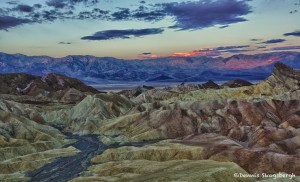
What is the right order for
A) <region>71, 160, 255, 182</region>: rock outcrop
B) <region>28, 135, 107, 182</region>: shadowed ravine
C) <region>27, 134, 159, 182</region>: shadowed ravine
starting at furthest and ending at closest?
<region>28, 135, 107, 182</region>: shadowed ravine → <region>27, 134, 159, 182</region>: shadowed ravine → <region>71, 160, 255, 182</region>: rock outcrop

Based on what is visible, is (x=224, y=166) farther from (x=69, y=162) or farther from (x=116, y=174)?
(x=69, y=162)

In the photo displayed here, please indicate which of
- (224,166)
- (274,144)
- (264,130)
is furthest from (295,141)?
(224,166)

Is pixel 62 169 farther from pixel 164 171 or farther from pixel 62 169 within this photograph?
pixel 164 171

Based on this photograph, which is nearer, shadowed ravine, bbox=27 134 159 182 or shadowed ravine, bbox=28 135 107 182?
shadowed ravine, bbox=27 134 159 182

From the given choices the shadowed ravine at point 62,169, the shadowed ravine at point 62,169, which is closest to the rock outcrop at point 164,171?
the shadowed ravine at point 62,169

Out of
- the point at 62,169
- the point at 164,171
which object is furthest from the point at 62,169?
the point at 164,171

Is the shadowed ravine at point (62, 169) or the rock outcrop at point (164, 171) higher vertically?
the rock outcrop at point (164, 171)

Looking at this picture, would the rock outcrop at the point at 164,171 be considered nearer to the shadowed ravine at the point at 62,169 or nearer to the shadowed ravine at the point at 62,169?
the shadowed ravine at the point at 62,169

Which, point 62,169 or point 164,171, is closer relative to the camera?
point 164,171

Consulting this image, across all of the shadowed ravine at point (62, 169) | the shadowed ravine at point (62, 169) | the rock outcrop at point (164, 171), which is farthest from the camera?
the shadowed ravine at point (62, 169)

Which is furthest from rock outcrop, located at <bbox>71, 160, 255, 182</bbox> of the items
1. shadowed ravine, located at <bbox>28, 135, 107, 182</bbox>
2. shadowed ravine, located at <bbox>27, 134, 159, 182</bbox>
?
shadowed ravine, located at <bbox>28, 135, 107, 182</bbox>

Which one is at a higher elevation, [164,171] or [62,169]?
[164,171]

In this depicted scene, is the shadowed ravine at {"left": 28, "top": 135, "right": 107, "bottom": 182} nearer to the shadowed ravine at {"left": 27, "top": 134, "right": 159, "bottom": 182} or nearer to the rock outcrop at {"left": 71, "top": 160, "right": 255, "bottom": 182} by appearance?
the shadowed ravine at {"left": 27, "top": 134, "right": 159, "bottom": 182}
